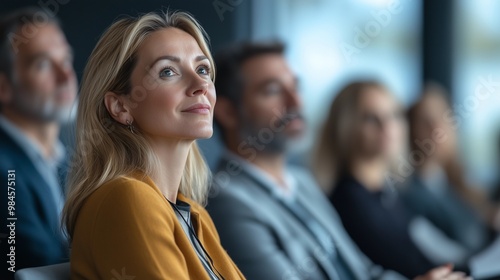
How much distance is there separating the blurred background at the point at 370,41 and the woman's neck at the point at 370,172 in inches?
10.2

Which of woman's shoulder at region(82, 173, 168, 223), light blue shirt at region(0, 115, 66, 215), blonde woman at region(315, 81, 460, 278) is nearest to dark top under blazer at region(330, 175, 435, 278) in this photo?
blonde woman at region(315, 81, 460, 278)

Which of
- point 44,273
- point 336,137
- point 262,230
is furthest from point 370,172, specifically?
point 44,273

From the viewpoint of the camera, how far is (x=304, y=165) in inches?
115

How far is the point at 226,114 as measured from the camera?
8.80 ft

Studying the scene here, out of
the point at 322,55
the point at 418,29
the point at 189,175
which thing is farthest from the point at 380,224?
the point at 189,175

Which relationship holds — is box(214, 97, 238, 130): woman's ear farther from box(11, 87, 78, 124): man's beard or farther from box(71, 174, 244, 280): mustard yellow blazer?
box(71, 174, 244, 280): mustard yellow blazer

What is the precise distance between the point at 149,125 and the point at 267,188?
128 centimetres

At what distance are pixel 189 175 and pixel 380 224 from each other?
157 cm

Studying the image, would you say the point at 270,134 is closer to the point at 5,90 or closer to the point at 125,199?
the point at 5,90

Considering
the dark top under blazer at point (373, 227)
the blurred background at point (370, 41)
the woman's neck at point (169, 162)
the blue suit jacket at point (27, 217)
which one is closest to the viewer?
the woman's neck at point (169, 162)

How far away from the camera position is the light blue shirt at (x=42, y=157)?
7.07 feet

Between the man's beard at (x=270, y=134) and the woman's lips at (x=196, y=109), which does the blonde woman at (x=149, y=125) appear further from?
the man's beard at (x=270, y=134)

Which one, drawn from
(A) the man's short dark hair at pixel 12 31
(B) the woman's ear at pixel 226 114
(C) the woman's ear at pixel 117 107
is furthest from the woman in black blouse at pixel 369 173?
(C) the woman's ear at pixel 117 107

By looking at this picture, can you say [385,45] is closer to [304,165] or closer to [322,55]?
[322,55]
